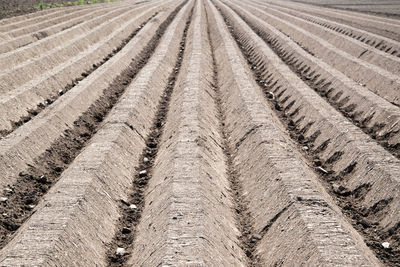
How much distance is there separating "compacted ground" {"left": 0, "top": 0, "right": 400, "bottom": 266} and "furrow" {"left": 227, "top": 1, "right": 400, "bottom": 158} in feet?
0.13

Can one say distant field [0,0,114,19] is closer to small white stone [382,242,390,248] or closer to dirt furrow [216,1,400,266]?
dirt furrow [216,1,400,266]

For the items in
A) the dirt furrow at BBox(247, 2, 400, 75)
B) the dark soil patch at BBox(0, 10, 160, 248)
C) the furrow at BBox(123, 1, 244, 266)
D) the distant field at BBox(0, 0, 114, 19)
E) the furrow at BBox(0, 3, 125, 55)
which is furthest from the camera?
the distant field at BBox(0, 0, 114, 19)

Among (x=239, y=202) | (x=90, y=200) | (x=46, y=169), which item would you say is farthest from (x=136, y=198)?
(x=46, y=169)

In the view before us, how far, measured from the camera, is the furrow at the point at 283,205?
14.3ft

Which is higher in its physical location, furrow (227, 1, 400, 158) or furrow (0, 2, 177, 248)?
furrow (0, 2, 177, 248)

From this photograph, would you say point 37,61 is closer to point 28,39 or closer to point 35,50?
point 35,50

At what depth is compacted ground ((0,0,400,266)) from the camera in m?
4.58

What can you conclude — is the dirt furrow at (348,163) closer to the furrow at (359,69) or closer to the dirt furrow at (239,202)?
the dirt furrow at (239,202)

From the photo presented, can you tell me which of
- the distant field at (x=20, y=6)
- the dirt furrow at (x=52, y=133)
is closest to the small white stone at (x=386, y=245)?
the dirt furrow at (x=52, y=133)

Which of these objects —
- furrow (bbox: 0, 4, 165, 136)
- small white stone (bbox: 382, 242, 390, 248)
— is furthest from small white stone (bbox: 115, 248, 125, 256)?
furrow (bbox: 0, 4, 165, 136)

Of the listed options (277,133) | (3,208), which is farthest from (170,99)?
(3,208)

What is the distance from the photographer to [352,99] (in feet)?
31.0

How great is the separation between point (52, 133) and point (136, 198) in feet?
8.28

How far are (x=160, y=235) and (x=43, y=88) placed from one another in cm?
677
